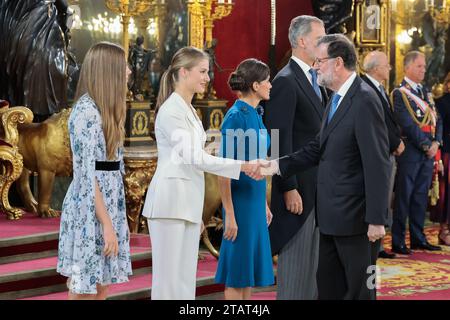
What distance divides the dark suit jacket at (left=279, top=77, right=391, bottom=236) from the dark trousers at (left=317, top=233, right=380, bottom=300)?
2.5 inches

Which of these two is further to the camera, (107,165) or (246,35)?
(246,35)

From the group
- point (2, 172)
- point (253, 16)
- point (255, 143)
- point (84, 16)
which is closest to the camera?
point (255, 143)

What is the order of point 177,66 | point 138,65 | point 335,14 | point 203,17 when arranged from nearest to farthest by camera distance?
1. point 177,66
2. point 138,65
3. point 203,17
4. point 335,14

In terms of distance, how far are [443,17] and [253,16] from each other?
244 centimetres

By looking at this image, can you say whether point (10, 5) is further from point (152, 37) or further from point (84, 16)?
point (152, 37)

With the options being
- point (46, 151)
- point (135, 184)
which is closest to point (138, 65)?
point (135, 184)

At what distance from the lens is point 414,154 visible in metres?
8.79

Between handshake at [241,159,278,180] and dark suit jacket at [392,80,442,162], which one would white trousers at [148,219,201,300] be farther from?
dark suit jacket at [392,80,442,162]

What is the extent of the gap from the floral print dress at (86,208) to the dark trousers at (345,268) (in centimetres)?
101

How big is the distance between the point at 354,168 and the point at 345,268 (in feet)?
1.59

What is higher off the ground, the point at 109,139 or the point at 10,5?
the point at 10,5

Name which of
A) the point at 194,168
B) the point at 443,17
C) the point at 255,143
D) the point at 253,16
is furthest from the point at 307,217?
the point at 443,17

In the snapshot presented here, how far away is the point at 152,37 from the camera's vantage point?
9.61m

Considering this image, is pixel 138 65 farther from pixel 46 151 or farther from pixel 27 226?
pixel 27 226
